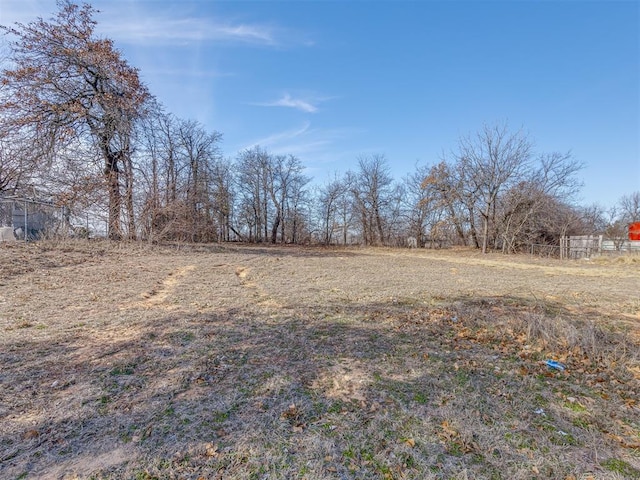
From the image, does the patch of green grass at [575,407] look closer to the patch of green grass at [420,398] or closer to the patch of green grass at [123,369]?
the patch of green grass at [420,398]

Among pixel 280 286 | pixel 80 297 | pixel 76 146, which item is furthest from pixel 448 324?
pixel 76 146

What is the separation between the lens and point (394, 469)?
1.71m

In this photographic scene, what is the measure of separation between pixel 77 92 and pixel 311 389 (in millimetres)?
14562

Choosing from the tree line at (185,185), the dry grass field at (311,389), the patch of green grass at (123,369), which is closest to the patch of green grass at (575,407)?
the dry grass field at (311,389)

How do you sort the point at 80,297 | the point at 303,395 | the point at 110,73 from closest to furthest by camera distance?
the point at 303,395 → the point at 80,297 → the point at 110,73

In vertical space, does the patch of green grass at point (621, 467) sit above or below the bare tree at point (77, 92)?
below

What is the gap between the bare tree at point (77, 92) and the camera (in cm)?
1066

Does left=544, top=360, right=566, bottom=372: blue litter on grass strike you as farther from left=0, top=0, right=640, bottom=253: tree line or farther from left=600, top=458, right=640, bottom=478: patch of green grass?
left=0, top=0, right=640, bottom=253: tree line

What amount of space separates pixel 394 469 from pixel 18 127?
14.7m

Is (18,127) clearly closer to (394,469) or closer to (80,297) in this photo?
(80,297)

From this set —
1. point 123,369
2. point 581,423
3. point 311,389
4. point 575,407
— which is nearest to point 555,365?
point 575,407

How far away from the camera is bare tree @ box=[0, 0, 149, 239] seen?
35.0 ft

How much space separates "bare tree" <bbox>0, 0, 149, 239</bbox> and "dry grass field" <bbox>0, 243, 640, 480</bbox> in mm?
8728

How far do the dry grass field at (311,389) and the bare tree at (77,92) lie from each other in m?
8.73
